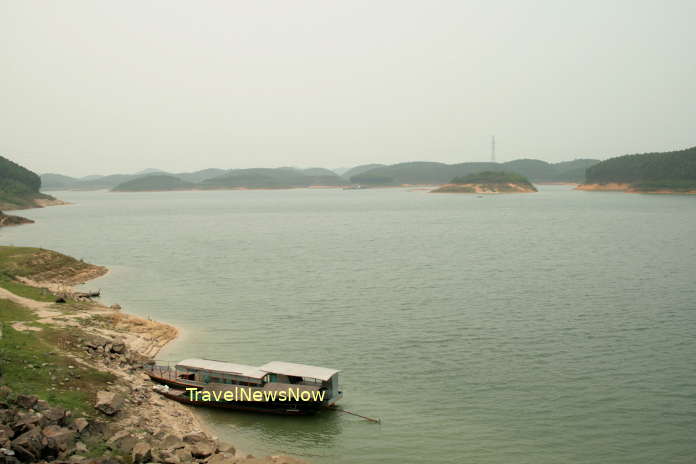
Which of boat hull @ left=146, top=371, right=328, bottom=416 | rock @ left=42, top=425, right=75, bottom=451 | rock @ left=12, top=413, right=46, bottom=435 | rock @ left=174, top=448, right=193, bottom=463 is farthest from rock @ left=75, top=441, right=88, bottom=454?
boat hull @ left=146, top=371, right=328, bottom=416

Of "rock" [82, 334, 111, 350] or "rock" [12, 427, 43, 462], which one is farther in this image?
"rock" [82, 334, 111, 350]

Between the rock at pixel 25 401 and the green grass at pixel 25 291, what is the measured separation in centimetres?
2097

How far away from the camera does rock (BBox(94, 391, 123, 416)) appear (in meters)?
23.0

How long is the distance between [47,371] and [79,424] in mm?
5285

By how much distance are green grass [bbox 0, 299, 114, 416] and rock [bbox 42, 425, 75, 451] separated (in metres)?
2.87

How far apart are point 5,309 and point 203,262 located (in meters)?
40.6

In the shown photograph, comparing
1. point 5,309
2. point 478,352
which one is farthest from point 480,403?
point 5,309

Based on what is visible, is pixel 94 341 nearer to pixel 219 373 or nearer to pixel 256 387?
pixel 219 373

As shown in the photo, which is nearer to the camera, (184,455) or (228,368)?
(184,455)

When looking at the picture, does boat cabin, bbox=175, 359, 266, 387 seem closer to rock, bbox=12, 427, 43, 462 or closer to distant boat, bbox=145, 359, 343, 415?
distant boat, bbox=145, 359, 343, 415

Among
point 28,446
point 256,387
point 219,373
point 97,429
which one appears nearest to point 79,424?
point 97,429

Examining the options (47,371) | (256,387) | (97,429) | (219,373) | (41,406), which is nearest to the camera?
(41,406)

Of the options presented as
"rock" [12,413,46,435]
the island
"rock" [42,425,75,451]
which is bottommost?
"rock" [42,425,75,451]

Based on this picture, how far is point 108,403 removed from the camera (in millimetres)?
23203
